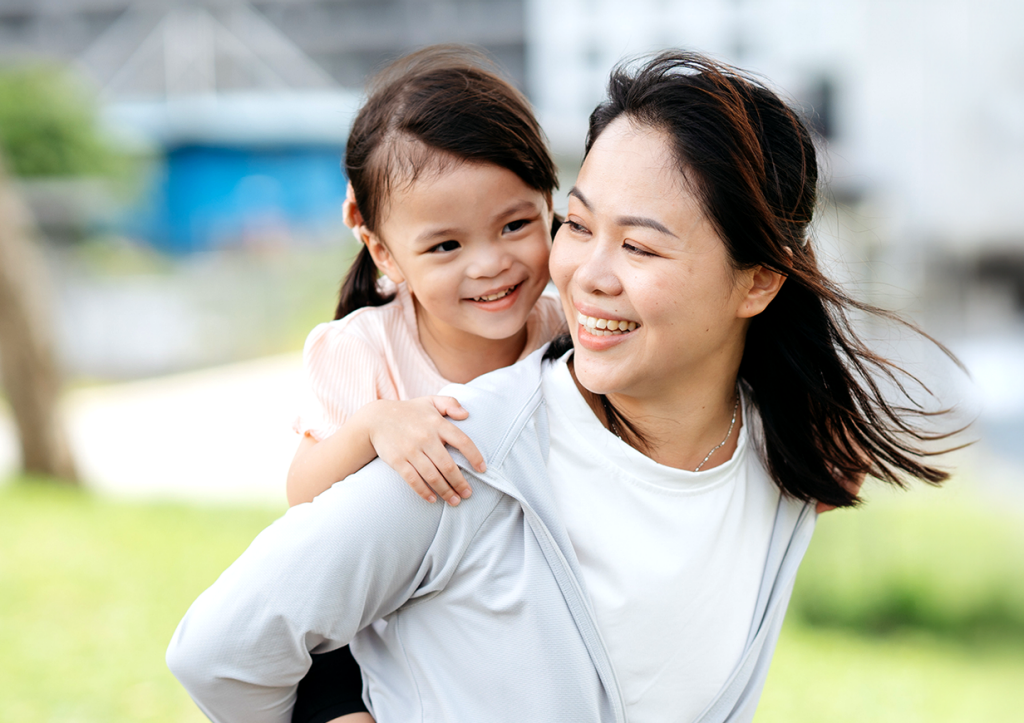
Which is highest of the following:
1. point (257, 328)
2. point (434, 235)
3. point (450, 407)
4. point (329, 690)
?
point (257, 328)

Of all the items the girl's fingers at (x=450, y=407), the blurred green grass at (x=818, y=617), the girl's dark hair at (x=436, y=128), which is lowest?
the blurred green grass at (x=818, y=617)

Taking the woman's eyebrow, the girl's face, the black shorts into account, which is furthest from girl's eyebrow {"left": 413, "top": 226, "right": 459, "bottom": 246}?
the black shorts

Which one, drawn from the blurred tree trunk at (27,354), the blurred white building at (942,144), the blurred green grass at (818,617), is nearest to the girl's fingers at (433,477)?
the blurred green grass at (818,617)

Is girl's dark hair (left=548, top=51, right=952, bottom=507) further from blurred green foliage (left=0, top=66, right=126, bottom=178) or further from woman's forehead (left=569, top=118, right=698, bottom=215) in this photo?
blurred green foliage (left=0, top=66, right=126, bottom=178)

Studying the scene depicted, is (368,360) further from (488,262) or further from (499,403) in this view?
(499,403)

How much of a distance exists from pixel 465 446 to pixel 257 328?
1184 centimetres

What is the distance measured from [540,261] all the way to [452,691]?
30.6 inches

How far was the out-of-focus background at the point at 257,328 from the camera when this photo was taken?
446cm

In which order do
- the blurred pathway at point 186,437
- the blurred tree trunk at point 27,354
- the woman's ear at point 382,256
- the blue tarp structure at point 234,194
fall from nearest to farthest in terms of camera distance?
the woman's ear at point 382,256, the blurred tree trunk at point 27,354, the blurred pathway at point 186,437, the blue tarp structure at point 234,194

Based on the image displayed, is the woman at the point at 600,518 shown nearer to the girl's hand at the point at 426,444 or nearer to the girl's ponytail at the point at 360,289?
the girl's hand at the point at 426,444

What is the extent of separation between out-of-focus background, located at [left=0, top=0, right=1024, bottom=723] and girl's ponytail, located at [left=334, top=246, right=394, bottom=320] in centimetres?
34

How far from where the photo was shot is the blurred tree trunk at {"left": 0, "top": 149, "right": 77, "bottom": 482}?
21.9 ft

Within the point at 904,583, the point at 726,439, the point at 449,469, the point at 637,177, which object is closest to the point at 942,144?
the point at 904,583

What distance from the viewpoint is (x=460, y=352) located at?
1.84 metres
